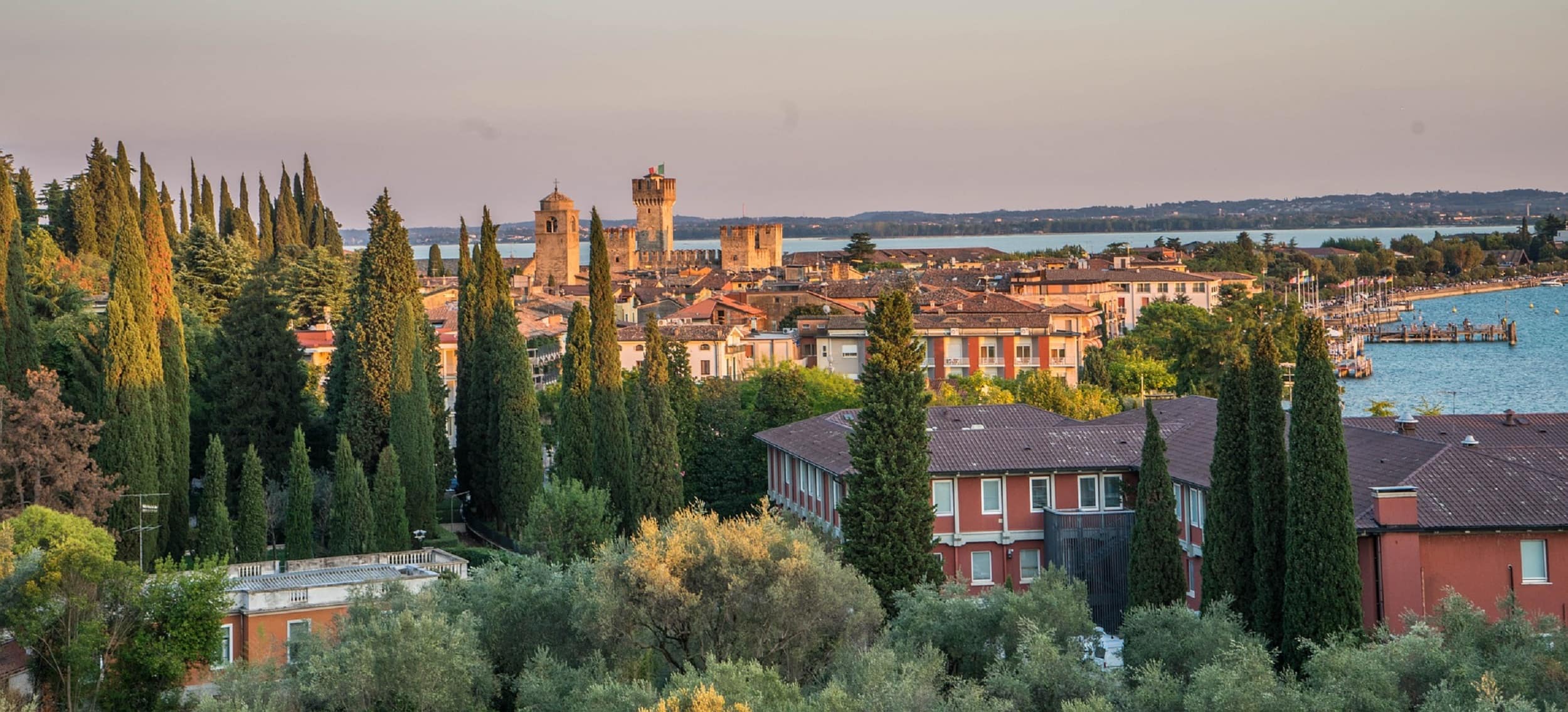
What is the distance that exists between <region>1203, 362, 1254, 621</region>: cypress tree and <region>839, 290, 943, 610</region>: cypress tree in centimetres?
490

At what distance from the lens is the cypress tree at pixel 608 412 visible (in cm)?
3922

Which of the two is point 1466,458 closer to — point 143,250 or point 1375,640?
point 1375,640

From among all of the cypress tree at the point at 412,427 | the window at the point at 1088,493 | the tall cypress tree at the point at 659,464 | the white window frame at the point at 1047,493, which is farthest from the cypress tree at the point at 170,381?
the window at the point at 1088,493

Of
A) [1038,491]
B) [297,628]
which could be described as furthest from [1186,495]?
[297,628]

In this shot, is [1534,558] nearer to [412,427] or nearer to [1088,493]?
[1088,493]

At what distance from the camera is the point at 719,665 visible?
18.5m

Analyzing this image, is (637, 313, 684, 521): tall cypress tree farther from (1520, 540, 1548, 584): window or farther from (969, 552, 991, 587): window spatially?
(1520, 540, 1548, 584): window

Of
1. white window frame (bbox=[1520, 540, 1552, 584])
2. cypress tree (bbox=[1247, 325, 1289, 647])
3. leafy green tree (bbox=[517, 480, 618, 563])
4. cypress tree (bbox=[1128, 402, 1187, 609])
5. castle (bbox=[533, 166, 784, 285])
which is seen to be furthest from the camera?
castle (bbox=[533, 166, 784, 285])

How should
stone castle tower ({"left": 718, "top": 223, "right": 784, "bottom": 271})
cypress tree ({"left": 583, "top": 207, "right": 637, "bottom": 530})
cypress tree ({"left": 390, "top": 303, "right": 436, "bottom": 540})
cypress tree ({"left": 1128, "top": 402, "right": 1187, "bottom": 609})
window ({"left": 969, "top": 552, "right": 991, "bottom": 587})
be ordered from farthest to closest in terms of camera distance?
1. stone castle tower ({"left": 718, "top": 223, "right": 784, "bottom": 271})
2. cypress tree ({"left": 390, "top": 303, "right": 436, "bottom": 540})
3. cypress tree ({"left": 583, "top": 207, "right": 637, "bottom": 530})
4. window ({"left": 969, "top": 552, "right": 991, "bottom": 587})
5. cypress tree ({"left": 1128, "top": 402, "right": 1187, "bottom": 609})

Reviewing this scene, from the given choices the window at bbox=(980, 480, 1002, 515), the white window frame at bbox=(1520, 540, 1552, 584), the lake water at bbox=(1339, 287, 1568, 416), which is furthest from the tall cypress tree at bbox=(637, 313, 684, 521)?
the lake water at bbox=(1339, 287, 1568, 416)

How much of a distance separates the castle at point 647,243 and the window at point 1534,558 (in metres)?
122

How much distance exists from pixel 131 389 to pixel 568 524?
986cm

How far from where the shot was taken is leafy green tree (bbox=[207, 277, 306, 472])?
140 feet

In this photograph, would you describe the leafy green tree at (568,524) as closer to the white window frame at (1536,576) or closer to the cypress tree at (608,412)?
the cypress tree at (608,412)
